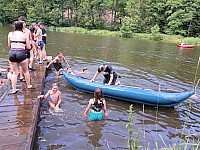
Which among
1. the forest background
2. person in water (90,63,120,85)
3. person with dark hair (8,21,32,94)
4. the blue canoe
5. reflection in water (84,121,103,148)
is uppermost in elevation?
the forest background

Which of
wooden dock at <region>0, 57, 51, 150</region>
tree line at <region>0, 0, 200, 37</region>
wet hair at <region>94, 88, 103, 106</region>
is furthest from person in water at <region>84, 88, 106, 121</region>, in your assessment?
tree line at <region>0, 0, 200, 37</region>

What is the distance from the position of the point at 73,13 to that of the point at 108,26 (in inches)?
329

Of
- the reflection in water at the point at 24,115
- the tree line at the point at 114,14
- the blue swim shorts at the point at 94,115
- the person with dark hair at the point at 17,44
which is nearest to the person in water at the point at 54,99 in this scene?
the reflection in water at the point at 24,115

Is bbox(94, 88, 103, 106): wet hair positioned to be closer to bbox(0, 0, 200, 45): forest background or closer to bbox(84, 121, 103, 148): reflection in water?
bbox(84, 121, 103, 148): reflection in water

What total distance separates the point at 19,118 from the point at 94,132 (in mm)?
1928

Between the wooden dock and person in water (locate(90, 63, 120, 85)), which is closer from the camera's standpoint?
the wooden dock

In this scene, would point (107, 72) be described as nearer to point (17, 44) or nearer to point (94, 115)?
point (94, 115)

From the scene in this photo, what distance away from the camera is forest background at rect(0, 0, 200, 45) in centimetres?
4062

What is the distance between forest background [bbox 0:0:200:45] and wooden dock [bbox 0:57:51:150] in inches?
1278

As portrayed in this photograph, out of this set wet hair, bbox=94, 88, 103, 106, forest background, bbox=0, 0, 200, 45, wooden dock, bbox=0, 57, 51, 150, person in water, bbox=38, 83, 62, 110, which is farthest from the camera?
forest background, bbox=0, 0, 200, 45

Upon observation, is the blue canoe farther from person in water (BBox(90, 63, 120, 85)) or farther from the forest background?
the forest background

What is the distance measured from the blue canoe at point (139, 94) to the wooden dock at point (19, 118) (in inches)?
73.6

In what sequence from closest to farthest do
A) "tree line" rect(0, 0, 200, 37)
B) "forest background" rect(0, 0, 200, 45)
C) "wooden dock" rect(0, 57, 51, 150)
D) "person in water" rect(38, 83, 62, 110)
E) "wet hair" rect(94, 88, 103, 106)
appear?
"wooden dock" rect(0, 57, 51, 150), "wet hair" rect(94, 88, 103, 106), "person in water" rect(38, 83, 62, 110), "forest background" rect(0, 0, 200, 45), "tree line" rect(0, 0, 200, 37)

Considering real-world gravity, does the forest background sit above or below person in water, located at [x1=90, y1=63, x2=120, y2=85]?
above
